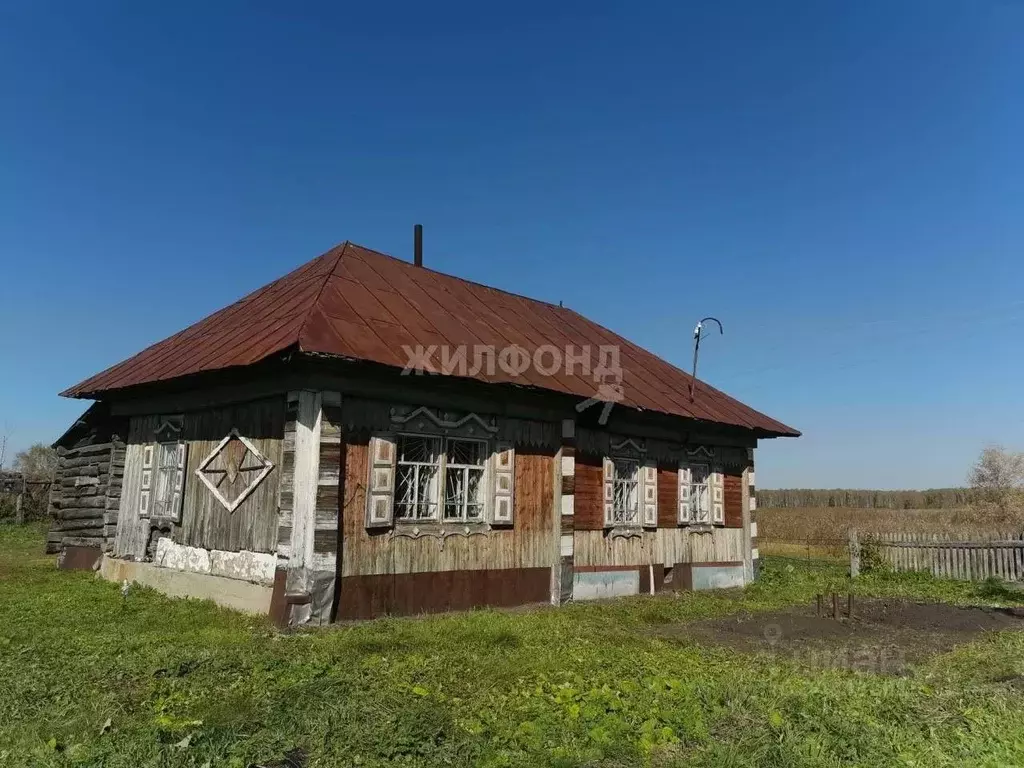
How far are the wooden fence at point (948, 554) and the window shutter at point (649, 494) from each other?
6.55 meters

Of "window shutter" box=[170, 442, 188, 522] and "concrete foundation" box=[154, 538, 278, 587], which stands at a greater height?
"window shutter" box=[170, 442, 188, 522]

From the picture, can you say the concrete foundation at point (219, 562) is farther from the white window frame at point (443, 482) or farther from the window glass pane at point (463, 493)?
the window glass pane at point (463, 493)

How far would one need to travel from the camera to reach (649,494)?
Result: 13.4 meters

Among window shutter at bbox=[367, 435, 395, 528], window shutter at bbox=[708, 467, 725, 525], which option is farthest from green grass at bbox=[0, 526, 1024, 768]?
window shutter at bbox=[708, 467, 725, 525]

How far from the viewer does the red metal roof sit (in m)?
9.20

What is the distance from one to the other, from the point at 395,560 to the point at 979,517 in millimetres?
33539

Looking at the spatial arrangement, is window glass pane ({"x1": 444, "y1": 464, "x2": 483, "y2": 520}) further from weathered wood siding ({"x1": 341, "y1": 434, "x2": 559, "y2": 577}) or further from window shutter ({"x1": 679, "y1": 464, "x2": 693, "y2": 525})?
window shutter ({"x1": 679, "y1": 464, "x2": 693, "y2": 525})

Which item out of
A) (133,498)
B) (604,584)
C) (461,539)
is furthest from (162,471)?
(604,584)

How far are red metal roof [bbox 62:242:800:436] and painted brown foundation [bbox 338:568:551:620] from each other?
278 cm

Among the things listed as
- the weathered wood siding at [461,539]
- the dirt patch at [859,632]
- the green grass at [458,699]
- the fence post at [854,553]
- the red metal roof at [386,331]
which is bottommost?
the dirt patch at [859,632]

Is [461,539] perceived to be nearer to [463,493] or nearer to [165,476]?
[463,493]

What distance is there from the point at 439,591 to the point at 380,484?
1780 millimetres

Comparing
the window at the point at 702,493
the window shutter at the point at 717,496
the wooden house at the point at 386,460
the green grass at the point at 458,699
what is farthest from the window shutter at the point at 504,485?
the window shutter at the point at 717,496

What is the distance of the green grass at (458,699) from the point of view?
14.4 ft
